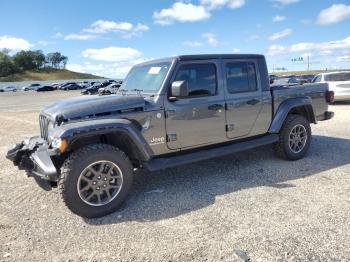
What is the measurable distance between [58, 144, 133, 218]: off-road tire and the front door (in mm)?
834

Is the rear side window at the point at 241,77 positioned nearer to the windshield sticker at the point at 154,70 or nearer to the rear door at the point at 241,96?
the rear door at the point at 241,96

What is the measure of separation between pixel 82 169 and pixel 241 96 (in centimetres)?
284

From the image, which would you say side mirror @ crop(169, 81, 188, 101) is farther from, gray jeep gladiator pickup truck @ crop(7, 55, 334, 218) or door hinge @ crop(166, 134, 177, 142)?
door hinge @ crop(166, 134, 177, 142)

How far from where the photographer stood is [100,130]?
404 centimetres

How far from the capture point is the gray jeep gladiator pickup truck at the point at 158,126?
405 cm

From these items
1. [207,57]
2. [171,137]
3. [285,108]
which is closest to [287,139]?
[285,108]

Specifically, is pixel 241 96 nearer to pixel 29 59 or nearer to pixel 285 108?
pixel 285 108

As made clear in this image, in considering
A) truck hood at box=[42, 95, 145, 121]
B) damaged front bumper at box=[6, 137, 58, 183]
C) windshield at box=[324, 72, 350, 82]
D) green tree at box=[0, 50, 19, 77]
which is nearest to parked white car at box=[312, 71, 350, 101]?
windshield at box=[324, 72, 350, 82]

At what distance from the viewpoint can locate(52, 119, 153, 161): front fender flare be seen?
389cm

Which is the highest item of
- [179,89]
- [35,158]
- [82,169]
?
[179,89]

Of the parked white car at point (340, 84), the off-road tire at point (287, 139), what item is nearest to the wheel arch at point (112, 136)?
the off-road tire at point (287, 139)

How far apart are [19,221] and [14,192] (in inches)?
44.6

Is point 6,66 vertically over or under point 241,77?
A: over

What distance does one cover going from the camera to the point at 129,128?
Result: 4227mm
